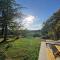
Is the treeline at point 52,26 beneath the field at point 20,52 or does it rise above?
above

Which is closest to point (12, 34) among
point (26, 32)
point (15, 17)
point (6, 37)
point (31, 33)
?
point (6, 37)

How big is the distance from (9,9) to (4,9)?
0.64 ft

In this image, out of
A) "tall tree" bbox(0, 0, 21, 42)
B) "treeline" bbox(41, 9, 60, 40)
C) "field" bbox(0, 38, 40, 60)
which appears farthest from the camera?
"treeline" bbox(41, 9, 60, 40)

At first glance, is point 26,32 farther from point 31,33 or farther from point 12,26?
point 12,26

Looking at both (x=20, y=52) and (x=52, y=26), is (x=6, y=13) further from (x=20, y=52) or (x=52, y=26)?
(x=52, y=26)

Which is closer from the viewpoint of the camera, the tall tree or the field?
the tall tree

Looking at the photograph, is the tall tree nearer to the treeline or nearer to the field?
the field

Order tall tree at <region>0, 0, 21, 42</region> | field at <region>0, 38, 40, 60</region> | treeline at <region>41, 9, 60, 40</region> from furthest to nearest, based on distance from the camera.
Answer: treeline at <region>41, 9, 60, 40</region> → field at <region>0, 38, 40, 60</region> → tall tree at <region>0, 0, 21, 42</region>

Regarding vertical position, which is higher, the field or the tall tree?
the tall tree

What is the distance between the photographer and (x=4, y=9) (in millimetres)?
4652

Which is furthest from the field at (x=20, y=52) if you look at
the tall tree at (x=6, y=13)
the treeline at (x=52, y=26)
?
the treeline at (x=52, y=26)

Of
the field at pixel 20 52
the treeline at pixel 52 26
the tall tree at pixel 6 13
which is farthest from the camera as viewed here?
the treeline at pixel 52 26

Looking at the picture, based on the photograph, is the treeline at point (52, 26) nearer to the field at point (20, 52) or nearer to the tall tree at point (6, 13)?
the field at point (20, 52)

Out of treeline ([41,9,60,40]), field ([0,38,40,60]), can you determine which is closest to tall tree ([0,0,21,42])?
field ([0,38,40,60])
